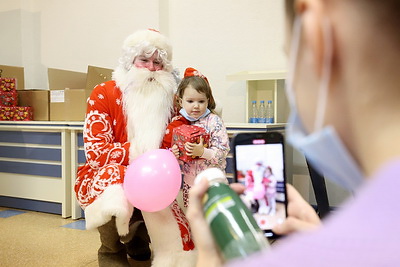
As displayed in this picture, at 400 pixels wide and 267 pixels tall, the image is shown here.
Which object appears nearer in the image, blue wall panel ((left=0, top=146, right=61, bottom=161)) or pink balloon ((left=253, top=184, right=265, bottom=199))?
pink balloon ((left=253, top=184, right=265, bottom=199))

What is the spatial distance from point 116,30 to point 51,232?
6.43 ft

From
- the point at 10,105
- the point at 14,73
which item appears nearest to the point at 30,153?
the point at 10,105

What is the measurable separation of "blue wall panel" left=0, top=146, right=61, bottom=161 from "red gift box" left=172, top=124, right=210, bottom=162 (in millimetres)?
1528

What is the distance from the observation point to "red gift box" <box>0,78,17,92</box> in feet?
11.4

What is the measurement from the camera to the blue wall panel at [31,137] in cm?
322

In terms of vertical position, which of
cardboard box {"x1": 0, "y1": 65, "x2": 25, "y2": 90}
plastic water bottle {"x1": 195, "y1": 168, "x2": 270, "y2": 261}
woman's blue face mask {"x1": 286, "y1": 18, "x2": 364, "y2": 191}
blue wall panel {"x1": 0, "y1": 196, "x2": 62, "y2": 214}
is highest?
cardboard box {"x1": 0, "y1": 65, "x2": 25, "y2": 90}

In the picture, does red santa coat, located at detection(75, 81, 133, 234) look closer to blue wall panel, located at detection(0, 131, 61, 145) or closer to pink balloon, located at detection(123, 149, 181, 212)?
pink balloon, located at detection(123, 149, 181, 212)

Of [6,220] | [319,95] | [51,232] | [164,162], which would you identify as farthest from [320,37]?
[6,220]

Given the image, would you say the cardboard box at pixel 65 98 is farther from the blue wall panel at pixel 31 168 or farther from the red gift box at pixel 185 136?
the red gift box at pixel 185 136

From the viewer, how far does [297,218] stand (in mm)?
669

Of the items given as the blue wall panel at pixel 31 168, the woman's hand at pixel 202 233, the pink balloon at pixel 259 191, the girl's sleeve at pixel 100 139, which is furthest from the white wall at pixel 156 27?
the woman's hand at pixel 202 233

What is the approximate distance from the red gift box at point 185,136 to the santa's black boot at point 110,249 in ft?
1.58


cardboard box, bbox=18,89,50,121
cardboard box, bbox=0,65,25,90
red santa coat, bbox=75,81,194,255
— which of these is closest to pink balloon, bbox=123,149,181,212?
red santa coat, bbox=75,81,194,255

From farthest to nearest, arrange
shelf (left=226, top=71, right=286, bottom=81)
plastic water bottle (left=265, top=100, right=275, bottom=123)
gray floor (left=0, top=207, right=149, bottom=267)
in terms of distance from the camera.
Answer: plastic water bottle (left=265, top=100, right=275, bottom=123) < shelf (left=226, top=71, right=286, bottom=81) < gray floor (left=0, top=207, right=149, bottom=267)
